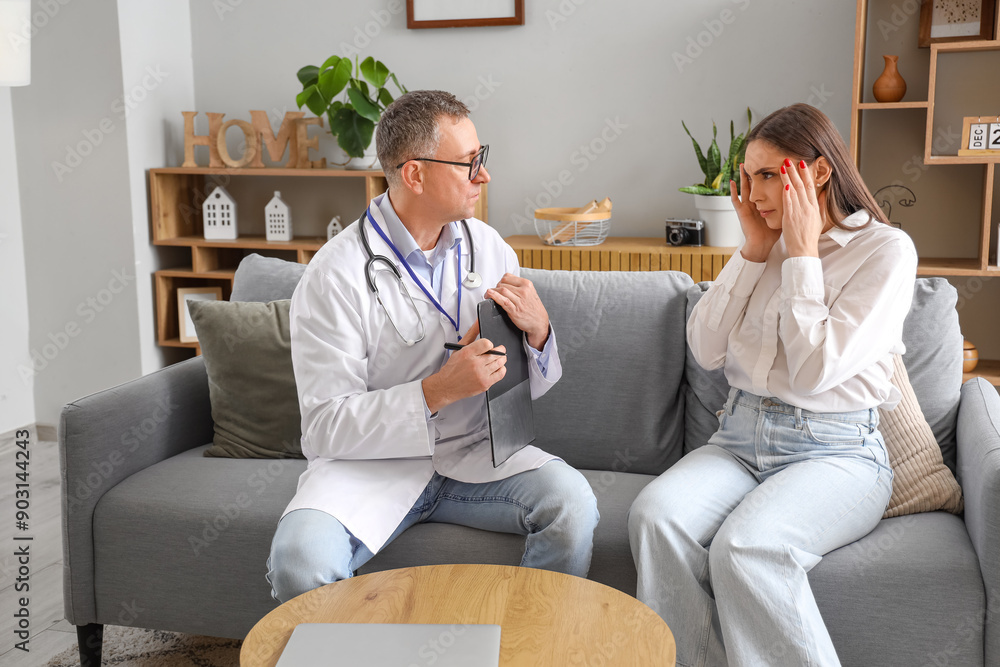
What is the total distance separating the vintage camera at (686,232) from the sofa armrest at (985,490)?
1.36 meters

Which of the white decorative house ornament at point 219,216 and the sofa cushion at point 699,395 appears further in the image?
the white decorative house ornament at point 219,216

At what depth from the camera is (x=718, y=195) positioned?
305cm

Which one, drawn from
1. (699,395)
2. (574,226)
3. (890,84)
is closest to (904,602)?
(699,395)

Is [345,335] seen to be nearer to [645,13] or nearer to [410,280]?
[410,280]

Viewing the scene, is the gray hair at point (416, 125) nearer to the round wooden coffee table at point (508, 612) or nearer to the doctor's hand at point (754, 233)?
the doctor's hand at point (754, 233)

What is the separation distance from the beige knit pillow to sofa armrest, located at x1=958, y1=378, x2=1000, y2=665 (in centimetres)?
4

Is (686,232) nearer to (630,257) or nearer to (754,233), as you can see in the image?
(630,257)

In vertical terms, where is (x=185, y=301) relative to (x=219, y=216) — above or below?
below

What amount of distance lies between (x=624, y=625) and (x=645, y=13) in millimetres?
2684

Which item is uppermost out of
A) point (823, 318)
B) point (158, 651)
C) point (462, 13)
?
point (462, 13)

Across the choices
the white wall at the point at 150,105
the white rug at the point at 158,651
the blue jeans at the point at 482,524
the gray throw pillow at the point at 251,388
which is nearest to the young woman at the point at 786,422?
the blue jeans at the point at 482,524

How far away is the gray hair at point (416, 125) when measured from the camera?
180 cm

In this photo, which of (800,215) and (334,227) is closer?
(800,215)

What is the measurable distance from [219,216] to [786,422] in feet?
9.04
